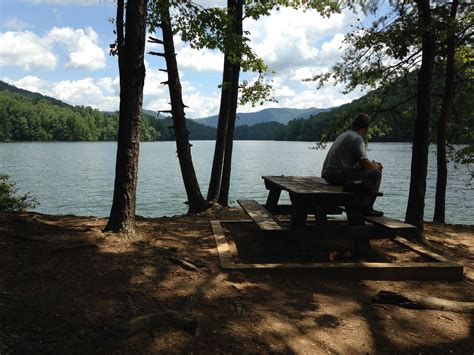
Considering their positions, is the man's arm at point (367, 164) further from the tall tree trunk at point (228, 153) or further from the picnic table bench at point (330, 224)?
the tall tree trunk at point (228, 153)

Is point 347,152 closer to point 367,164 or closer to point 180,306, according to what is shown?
point 367,164

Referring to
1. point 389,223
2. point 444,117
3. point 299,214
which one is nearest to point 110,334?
point 299,214

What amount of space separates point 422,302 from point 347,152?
248cm

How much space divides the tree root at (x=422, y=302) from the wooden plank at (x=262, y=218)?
1676mm

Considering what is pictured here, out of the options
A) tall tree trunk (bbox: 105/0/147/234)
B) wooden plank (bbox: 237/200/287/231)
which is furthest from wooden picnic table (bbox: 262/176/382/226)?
tall tree trunk (bbox: 105/0/147/234)

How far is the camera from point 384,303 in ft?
15.3

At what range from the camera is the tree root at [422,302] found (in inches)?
179

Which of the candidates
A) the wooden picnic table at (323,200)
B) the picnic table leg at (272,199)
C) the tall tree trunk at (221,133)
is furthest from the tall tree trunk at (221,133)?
the wooden picnic table at (323,200)

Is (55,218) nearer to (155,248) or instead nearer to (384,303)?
(155,248)

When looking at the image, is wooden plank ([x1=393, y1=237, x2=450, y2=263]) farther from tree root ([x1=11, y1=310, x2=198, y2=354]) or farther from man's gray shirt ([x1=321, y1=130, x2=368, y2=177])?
tree root ([x1=11, y1=310, x2=198, y2=354])

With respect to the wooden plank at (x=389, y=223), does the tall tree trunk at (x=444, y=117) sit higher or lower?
higher

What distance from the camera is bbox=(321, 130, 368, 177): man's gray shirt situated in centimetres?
611

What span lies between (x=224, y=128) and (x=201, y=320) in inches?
353

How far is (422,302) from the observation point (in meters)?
4.59
